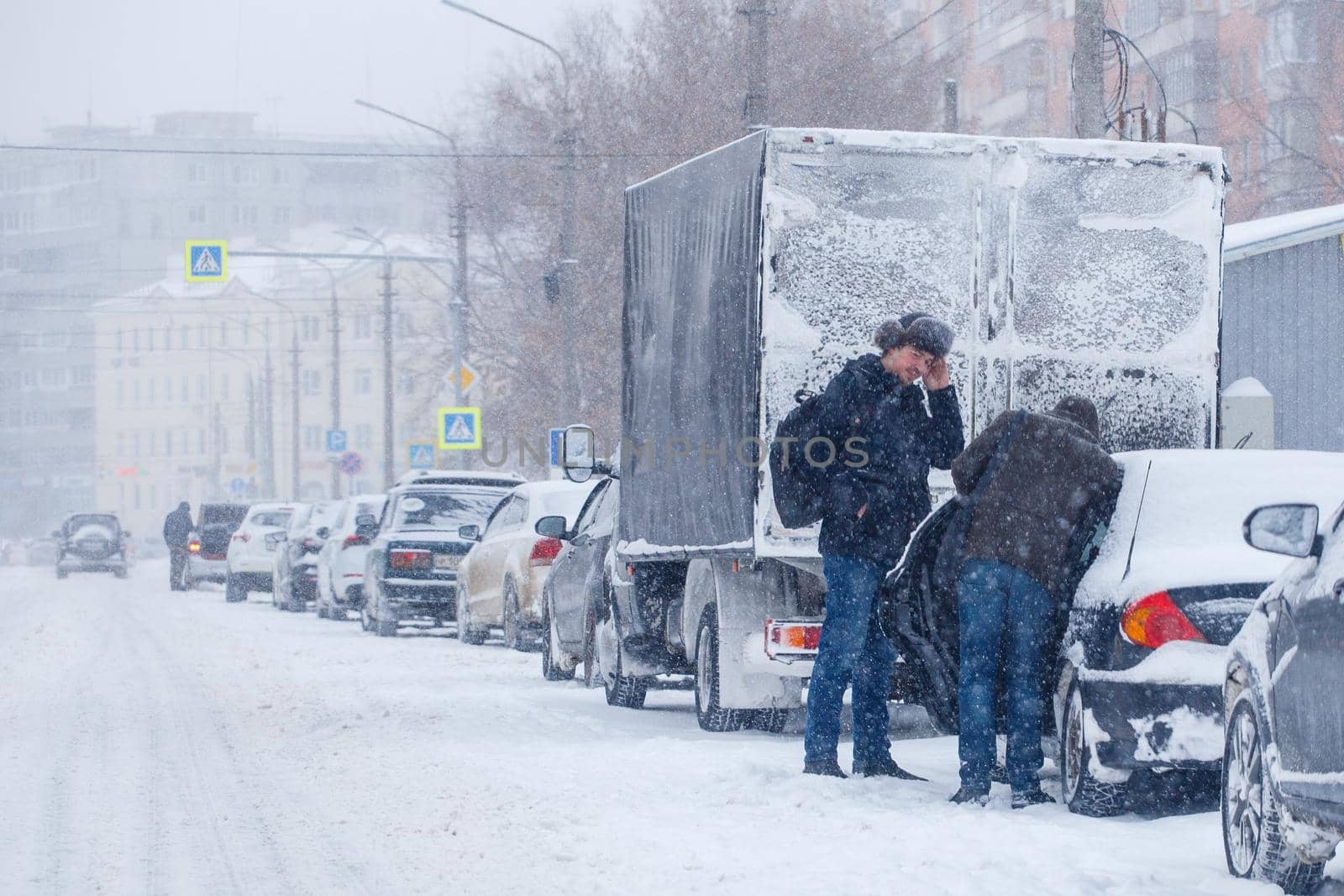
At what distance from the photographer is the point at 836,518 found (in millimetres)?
9562

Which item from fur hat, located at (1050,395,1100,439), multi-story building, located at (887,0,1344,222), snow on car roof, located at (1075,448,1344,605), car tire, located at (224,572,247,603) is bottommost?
car tire, located at (224,572,247,603)

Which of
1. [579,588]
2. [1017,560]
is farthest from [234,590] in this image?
A: [1017,560]

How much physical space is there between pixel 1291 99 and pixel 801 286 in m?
48.8

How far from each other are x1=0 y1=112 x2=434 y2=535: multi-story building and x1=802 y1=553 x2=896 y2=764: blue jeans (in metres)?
138

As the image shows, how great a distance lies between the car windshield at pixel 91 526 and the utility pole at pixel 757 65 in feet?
121

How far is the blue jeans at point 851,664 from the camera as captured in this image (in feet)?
31.6

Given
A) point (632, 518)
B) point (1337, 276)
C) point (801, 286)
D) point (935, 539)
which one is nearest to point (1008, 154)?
point (801, 286)

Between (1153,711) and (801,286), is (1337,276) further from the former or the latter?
(1153,711)

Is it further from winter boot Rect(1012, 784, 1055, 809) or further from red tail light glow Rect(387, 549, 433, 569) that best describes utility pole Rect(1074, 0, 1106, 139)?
winter boot Rect(1012, 784, 1055, 809)

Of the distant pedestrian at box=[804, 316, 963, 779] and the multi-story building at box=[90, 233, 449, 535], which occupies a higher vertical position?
the multi-story building at box=[90, 233, 449, 535]

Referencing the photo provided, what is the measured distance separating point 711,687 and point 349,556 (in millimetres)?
16931

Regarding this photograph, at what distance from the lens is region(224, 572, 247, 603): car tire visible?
38906mm

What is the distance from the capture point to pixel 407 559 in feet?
82.0

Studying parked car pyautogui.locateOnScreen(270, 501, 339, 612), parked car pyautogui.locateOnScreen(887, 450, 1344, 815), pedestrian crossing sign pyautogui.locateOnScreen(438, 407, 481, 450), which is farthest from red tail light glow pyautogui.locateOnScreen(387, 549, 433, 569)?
parked car pyautogui.locateOnScreen(887, 450, 1344, 815)
